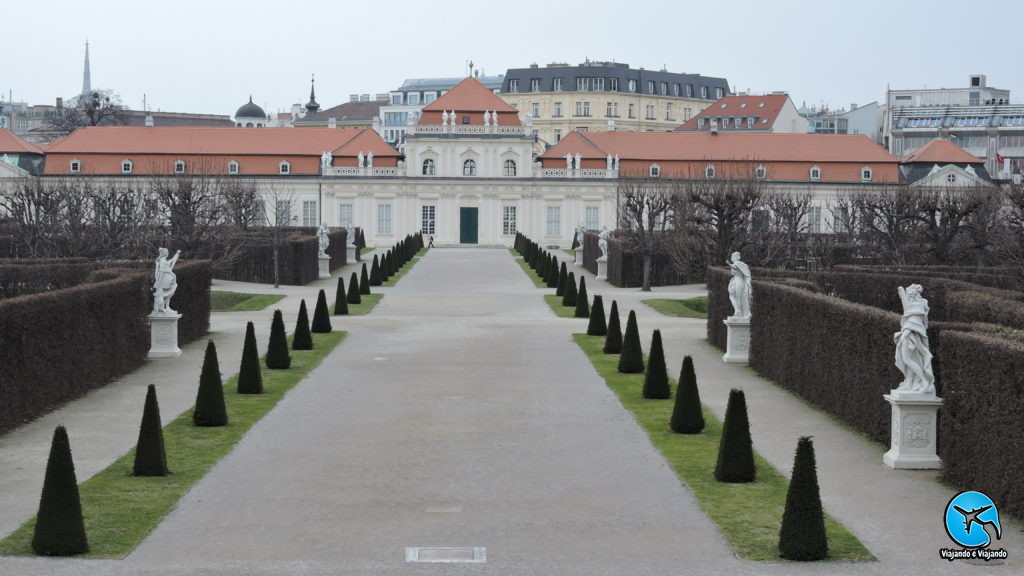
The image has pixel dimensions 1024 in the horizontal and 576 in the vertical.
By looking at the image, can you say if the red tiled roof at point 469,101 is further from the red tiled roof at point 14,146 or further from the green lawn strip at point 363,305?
the green lawn strip at point 363,305

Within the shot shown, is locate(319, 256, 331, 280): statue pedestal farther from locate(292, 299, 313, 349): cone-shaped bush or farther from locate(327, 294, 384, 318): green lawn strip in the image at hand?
locate(292, 299, 313, 349): cone-shaped bush

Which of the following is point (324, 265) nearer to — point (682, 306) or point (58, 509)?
point (682, 306)

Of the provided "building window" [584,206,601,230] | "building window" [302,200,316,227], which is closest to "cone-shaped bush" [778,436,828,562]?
"building window" [584,206,601,230]

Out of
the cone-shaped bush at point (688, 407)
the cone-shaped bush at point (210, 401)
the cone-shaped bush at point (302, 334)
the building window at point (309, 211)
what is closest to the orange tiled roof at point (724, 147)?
the building window at point (309, 211)

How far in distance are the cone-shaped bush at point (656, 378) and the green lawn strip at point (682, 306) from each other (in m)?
14.2

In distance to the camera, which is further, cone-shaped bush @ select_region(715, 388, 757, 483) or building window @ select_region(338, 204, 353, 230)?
building window @ select_region(338, 204, 353, 230)

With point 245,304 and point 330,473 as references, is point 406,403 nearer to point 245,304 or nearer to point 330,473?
point 330,473

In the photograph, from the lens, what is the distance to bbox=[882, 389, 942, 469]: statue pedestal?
44.3 ft

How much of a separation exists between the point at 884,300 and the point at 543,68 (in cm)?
10927

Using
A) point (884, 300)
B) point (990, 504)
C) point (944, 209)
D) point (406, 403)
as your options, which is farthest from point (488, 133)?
point (990, 504)

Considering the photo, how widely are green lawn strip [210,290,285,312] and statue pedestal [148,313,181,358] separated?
10378 millimetres

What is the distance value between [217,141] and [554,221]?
70.0 feet

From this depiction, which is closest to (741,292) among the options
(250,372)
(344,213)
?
(250,372)

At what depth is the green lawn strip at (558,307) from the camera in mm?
32844
